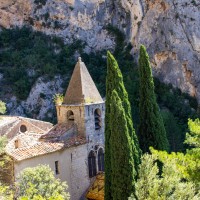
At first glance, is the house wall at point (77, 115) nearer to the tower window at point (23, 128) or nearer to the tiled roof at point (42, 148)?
the tiled roof at point (42, 148)

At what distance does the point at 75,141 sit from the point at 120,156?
580 cm

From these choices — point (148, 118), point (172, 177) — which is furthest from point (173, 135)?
point (172, 177)

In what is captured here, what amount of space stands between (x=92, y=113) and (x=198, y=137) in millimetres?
Result: 10820

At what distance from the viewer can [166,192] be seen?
11148 millimetres

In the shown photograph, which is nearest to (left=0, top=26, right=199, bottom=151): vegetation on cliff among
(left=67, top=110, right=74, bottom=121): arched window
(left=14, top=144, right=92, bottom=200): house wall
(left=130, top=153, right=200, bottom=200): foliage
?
(left=67, top=110, right=74, bottom=121): arched window

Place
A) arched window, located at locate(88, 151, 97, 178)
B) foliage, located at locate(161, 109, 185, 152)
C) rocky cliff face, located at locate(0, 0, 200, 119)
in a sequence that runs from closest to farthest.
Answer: arched window, located at locate(88, 151, 97, 178)
foliage, located at locate(161, 109, 185, 152)
rocky cliff face, located at locate(0, 0, 200, 119)

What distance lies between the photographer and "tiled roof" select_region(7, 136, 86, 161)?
1914 centimetres

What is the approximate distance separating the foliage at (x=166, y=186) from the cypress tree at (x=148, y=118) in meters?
7.99

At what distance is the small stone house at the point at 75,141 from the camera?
2061 centimetres

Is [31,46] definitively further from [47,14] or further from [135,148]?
[135,148]

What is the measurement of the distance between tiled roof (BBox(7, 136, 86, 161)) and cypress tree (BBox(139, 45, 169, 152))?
359cm

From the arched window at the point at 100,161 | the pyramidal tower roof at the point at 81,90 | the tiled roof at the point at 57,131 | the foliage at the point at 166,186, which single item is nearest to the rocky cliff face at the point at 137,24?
the pyramidal tower roof at the point at 81,90

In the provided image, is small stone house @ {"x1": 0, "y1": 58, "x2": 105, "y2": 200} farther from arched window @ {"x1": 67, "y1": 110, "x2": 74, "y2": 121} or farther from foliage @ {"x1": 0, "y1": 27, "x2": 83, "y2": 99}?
foliage @ {"x1": 0, "y1": 27, "x2": 83, "y2": 99}

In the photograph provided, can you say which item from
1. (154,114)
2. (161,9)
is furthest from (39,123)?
(161,9)
